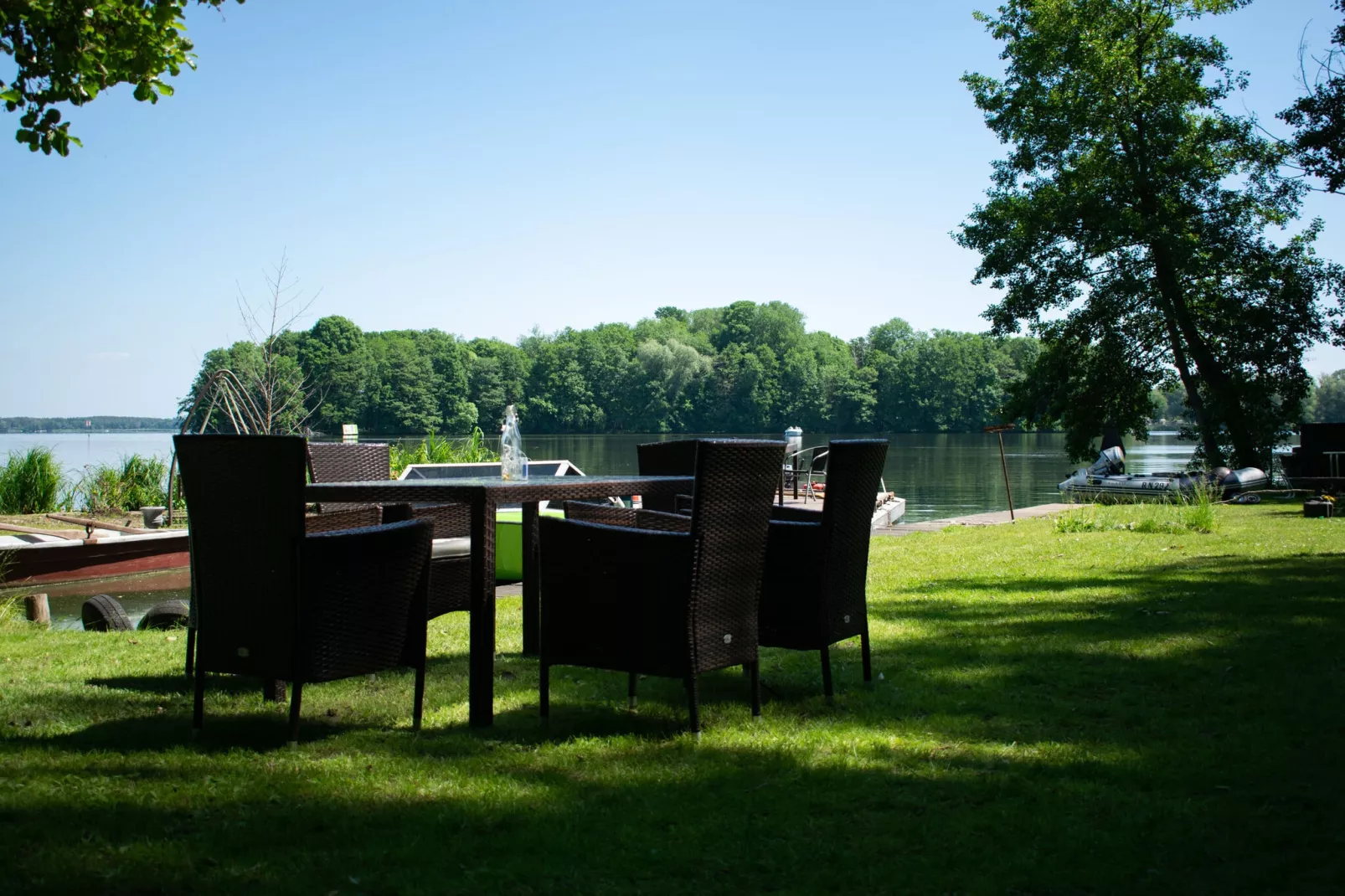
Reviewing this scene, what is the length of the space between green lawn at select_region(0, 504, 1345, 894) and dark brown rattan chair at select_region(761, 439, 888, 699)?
0.96ft

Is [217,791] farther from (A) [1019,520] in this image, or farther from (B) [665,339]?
(B) [665,339]

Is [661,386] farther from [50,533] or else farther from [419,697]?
[419,697]

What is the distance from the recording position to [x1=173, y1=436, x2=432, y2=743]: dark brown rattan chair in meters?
3.37

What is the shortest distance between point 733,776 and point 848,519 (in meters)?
1.35

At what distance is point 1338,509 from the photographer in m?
13.7

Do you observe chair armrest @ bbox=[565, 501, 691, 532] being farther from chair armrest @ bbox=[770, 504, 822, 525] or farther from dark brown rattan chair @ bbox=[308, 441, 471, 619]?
dark brown rattan chair @ bbox=[308, 441, 471, 619]

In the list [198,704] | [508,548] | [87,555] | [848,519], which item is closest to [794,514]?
[848,519]

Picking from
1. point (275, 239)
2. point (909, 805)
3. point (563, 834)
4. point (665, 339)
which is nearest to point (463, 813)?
point (563, 834)

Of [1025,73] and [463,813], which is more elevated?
[1025,73]

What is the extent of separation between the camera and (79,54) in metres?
5.45

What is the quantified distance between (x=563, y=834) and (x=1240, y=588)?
550cm

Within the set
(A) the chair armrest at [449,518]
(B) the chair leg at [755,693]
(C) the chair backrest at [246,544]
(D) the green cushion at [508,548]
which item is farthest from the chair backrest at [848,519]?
(D) the green cushion at [508,548]

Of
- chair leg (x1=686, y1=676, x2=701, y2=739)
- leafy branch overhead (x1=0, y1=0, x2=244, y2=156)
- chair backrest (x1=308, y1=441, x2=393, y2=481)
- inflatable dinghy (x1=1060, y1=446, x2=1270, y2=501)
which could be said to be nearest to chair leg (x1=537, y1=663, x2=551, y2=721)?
chair leg (x1=686, y1=676, x2=701, y2=739)

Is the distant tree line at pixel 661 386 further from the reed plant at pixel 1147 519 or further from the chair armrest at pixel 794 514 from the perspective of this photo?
the chair armrest at pixel 794 514
